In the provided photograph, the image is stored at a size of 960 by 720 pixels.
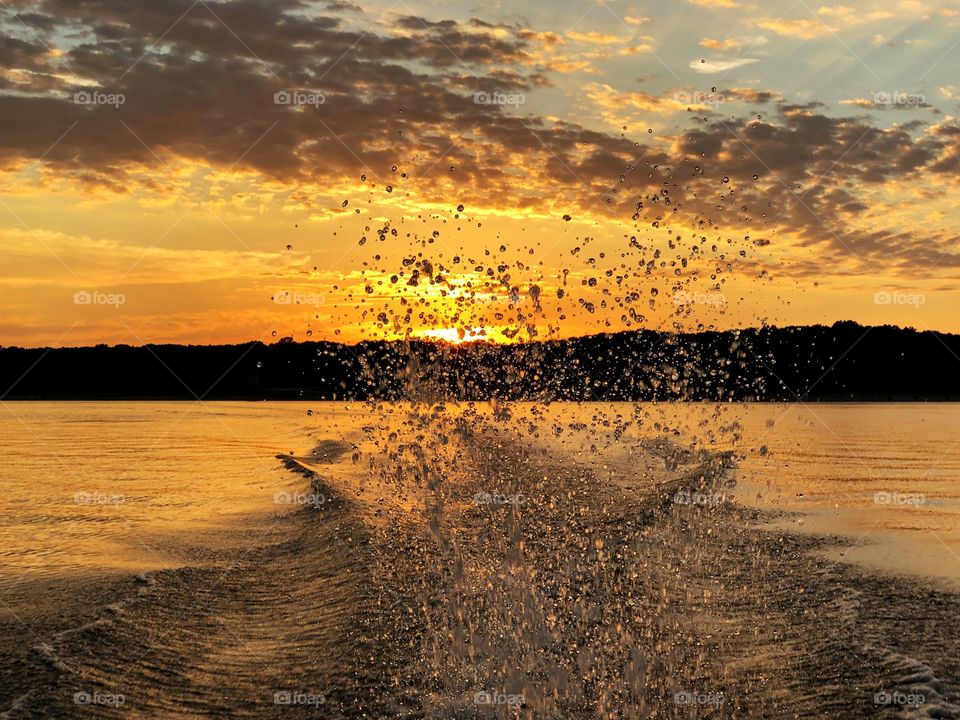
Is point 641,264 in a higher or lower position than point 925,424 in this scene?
higher

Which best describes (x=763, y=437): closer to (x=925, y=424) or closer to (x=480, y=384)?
(x=925, y=424)

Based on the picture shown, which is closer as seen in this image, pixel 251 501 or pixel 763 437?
pixel 251 501

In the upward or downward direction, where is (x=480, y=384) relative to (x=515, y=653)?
upward

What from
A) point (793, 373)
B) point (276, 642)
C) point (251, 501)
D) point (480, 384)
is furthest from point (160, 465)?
point (793, 373)

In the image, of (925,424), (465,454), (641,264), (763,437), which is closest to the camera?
(641,264)

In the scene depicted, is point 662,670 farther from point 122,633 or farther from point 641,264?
point 641,264

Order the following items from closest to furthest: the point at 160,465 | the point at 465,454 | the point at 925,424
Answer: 1. the point at 465,454
2. the point at 160,465
3. the point at 925,424

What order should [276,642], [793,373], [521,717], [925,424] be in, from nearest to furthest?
[521,717] → [276,642] → [925,424] → [793,373]

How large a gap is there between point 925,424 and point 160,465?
153ft

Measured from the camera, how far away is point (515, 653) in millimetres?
8516

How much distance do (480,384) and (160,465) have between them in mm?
13599

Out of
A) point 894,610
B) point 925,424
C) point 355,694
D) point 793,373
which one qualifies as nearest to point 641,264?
point 894,610

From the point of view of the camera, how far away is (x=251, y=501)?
2030 cm

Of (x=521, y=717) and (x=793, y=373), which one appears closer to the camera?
(x=521, y=717)
